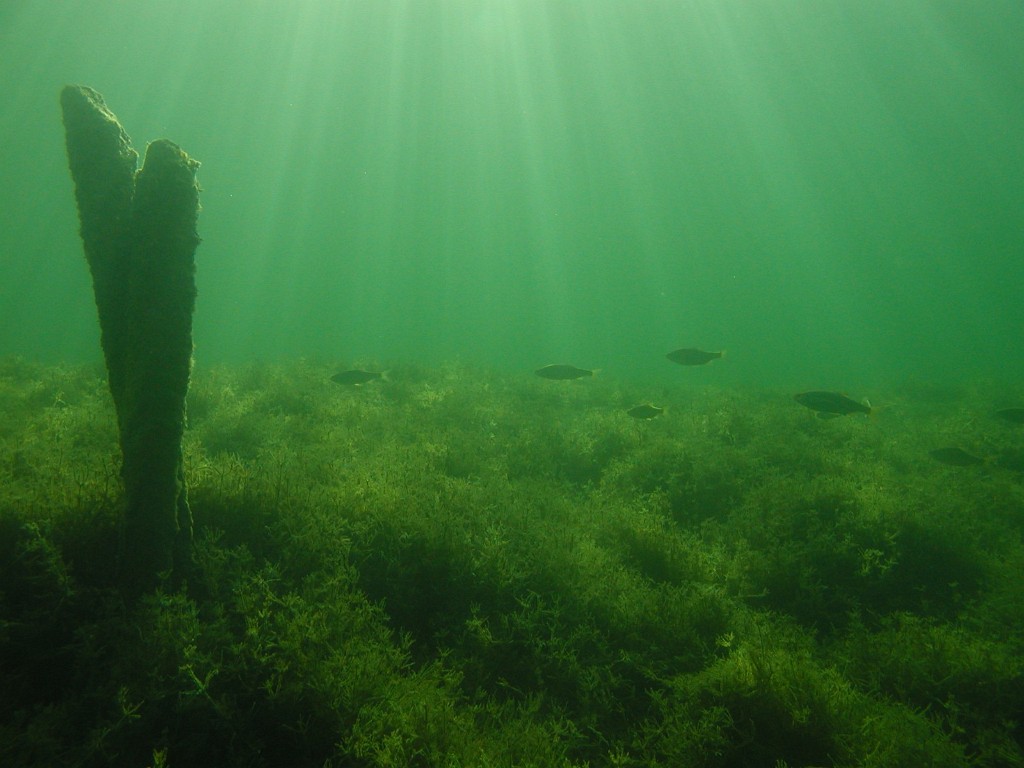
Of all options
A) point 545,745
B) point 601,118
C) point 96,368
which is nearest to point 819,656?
point 545,745

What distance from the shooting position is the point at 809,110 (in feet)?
234

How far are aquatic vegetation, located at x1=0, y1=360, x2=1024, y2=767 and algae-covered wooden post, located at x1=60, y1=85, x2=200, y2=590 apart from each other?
498mm

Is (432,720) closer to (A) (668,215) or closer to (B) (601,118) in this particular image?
(B) (601,118)

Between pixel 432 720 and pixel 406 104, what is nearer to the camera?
→ pixel 432 720

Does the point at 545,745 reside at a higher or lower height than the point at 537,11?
lower

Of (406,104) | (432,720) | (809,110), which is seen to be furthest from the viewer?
(406,104)

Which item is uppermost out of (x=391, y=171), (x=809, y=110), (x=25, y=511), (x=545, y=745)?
(x=391, y=171)

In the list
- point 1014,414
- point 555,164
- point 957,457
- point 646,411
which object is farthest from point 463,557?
point 555,164

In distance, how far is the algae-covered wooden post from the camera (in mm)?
4008

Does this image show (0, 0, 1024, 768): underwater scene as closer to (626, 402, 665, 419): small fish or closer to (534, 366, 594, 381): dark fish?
(534, 366, 594, 381): dark fish

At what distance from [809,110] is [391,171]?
330ft

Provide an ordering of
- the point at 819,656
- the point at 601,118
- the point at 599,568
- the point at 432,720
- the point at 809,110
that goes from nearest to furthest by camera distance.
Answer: the point at 432,720 → the point at 819,656 → the point at 599,568 → the point at 809,110 → the point at 601,118

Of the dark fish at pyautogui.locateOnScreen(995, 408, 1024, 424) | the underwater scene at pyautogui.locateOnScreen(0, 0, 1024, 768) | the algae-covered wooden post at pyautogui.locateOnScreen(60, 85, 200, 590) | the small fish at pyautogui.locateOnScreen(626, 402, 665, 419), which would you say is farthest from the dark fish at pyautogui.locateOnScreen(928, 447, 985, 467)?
the algae-covered wooden post at pyautogui.locateOnScreen(60, 85, 200, 590)

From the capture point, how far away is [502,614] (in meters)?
4.51
